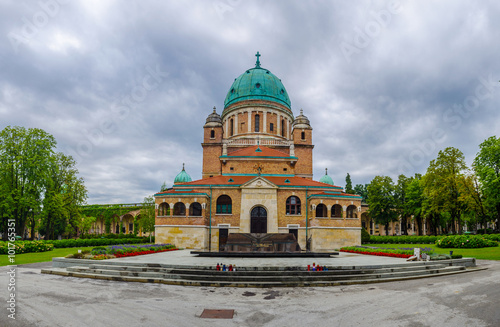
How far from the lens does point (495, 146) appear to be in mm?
39719

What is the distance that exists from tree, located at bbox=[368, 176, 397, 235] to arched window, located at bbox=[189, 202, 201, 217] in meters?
34.4

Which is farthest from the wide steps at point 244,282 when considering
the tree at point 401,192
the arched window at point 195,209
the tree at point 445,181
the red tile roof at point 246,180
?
the tree at point 401,192

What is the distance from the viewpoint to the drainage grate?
29.6ft

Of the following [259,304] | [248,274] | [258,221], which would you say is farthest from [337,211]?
[259,304]

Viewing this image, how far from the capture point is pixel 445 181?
143 ft

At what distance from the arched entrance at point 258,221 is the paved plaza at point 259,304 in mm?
21148

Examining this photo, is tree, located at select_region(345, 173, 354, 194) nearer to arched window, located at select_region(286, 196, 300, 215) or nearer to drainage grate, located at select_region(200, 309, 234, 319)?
arched window, located at select_region(286, 196, 300, 215)

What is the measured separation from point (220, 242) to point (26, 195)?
931 inches

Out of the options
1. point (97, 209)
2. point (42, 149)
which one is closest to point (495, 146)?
point (42, 149)

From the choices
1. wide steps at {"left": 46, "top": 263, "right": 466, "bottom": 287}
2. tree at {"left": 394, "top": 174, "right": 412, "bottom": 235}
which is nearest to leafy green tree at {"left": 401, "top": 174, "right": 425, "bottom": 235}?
tree at {"left": 394, "top": 174, "right": 412, "bottom": 235}

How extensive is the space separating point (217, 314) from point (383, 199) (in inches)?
Result: 2066

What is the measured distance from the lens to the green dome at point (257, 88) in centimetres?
5006

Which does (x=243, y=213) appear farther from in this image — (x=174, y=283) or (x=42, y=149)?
(x=42, y=149)

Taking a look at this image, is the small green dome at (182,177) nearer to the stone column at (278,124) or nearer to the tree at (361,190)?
the stone column at (278,124)
